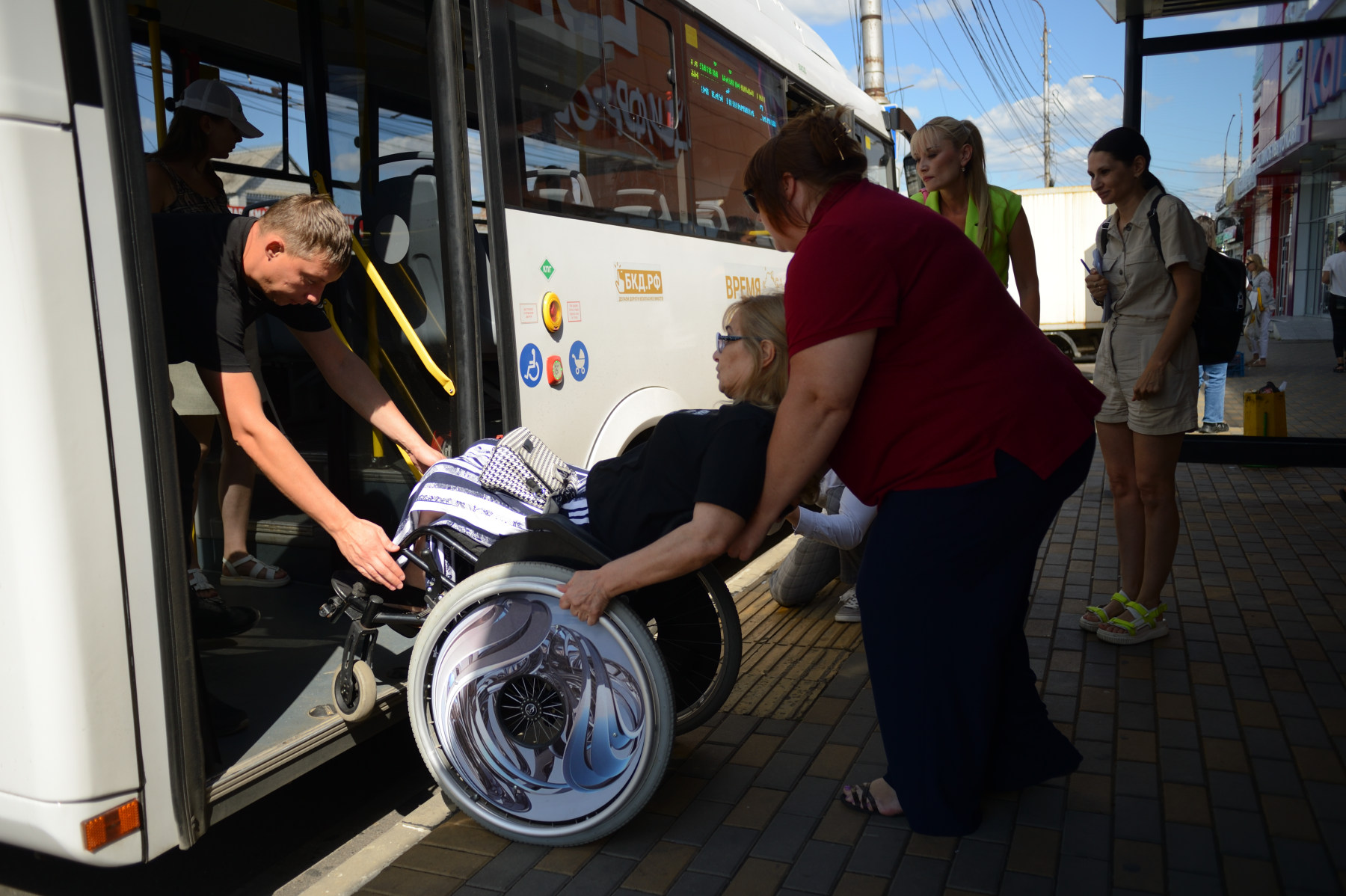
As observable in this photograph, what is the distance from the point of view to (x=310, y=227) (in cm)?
310

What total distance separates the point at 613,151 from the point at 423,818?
111 inches

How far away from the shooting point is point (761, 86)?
5.96m

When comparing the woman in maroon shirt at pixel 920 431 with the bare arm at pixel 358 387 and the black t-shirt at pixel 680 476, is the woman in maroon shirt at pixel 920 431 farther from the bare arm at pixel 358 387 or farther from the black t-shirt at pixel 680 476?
the bare arm at pixel 358 387

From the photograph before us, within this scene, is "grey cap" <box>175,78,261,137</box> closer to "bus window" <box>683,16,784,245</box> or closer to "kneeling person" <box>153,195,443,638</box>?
"kneeling person" <box>153,195,443,638</box>

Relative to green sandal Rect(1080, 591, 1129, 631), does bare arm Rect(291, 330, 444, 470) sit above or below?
above

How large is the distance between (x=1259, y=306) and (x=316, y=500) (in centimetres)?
1585

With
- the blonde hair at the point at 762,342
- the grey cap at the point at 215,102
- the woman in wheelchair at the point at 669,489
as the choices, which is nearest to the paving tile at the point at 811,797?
the woman in wheelchair at the point at 669,489

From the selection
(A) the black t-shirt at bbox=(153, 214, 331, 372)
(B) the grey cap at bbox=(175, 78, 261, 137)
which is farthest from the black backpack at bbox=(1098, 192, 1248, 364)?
(B) the grey cap at bbox=(175, 78, 261, 137)

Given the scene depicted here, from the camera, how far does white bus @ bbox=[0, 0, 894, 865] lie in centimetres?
205

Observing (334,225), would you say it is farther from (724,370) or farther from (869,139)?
(869,139)

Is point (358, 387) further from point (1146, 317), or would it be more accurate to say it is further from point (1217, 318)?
point (1217, 318)

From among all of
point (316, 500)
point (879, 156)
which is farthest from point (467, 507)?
point (879, 156)

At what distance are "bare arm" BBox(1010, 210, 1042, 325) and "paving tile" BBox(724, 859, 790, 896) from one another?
2.45m

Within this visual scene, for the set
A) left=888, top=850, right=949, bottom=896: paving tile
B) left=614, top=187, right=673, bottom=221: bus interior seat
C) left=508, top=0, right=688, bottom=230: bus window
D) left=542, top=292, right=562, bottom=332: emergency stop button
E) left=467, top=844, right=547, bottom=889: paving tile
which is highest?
left=508, top=0, right=688, bottom=230: bus window
